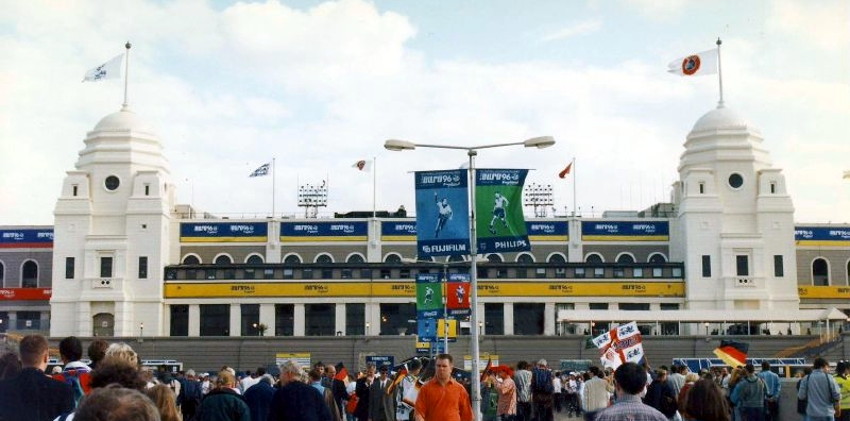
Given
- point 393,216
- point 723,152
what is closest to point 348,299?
point 393,216

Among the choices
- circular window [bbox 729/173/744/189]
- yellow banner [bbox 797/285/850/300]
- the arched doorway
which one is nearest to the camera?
the arched doorway

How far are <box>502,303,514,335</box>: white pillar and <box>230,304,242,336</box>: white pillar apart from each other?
17.0 m

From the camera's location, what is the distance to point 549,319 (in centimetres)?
7612

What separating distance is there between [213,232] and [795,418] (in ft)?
195

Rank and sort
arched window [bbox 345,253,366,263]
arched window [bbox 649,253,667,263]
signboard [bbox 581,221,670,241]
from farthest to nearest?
signboard [bbox 581,221,670,241] → arched window [bbox 649,253,667,263] → arched window [bbox 345,253,366,263]

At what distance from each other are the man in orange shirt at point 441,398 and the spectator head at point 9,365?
15.2ft

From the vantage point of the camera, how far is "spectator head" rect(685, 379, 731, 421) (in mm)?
8852

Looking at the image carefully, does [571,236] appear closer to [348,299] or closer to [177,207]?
Answer: [348,299]

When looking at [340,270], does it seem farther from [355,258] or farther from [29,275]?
[29,275]

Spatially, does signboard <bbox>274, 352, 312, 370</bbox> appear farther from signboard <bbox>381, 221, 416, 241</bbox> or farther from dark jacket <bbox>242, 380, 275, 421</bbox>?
dark jacket <bbox>242, 380, 275, 421</bbox>

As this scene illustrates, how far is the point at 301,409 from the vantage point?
1296cm

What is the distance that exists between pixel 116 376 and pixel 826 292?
255 feet

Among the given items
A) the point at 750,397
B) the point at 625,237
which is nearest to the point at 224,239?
the point at 625,237

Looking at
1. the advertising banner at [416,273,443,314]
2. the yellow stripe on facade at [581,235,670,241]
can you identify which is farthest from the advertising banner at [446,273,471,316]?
the yellow stripe on facade at [581,235,670,241]
